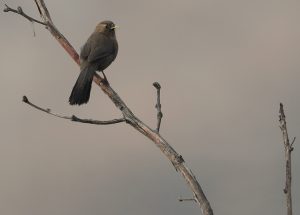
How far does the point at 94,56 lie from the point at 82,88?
5.65ft

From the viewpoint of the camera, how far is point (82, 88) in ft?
29.5

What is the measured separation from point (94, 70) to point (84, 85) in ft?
1.16

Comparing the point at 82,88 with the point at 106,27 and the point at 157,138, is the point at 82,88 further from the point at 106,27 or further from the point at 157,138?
the point at 157,138

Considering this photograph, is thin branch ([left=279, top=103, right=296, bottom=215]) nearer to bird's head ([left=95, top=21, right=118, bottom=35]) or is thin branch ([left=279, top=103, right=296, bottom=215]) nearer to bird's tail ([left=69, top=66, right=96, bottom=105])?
bird's tail ([left=69, top=66, right=96, bottom=105])

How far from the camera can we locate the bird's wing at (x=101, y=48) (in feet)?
35.1

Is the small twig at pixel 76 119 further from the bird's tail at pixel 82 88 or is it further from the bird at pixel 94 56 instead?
the bird's tail at pixel 82 88

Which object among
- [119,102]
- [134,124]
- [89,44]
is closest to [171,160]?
[134,124]

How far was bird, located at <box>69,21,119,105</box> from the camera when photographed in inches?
353

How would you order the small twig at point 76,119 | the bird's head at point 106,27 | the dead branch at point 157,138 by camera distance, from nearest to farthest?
the dead branch at point 157,138 < the small twig at point 76,119 < the bird's head at point 106,27

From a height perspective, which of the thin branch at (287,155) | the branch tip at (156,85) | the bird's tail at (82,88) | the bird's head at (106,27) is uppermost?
the bird's head at (106,27)

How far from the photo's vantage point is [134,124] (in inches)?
205

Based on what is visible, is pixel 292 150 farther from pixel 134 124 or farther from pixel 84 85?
pixel 84 85

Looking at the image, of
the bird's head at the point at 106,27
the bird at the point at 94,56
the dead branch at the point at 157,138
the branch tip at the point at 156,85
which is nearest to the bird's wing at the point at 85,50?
the bird at the point at 94,56

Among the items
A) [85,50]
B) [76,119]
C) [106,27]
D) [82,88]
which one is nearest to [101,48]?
[85,50]
